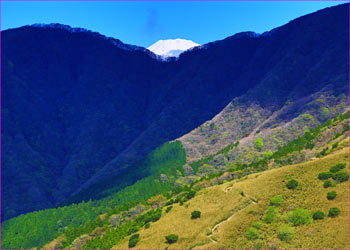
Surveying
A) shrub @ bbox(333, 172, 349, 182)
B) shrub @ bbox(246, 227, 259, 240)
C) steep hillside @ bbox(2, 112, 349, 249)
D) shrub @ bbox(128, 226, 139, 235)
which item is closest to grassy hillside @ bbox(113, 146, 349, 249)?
steep hillside @ bbox(2, 112, 349, 249)

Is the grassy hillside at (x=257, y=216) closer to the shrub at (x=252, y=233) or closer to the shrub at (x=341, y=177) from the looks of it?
the shrub at (x=252, y=233)

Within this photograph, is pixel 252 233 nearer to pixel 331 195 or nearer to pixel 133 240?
pixel 331 195

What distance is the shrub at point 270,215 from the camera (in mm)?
53031

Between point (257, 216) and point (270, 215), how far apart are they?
242 centimetres

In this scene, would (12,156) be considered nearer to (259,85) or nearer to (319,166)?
(259,85)

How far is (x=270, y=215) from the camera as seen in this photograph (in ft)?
176

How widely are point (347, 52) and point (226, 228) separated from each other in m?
159

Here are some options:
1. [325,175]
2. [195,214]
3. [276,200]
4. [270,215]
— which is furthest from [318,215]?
[195,214]

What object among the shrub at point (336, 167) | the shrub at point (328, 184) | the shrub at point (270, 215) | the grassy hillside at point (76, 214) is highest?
the shrub at point (336, 167)

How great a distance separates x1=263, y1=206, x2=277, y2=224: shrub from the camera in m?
53.0

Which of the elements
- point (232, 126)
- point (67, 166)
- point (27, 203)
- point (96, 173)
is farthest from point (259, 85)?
point (27, 203)

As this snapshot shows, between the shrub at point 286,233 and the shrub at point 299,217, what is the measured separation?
1776 mm

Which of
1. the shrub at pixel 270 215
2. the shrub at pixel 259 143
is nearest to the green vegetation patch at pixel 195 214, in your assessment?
the shrub at pixel 270 215

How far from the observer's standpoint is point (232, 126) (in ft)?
577
